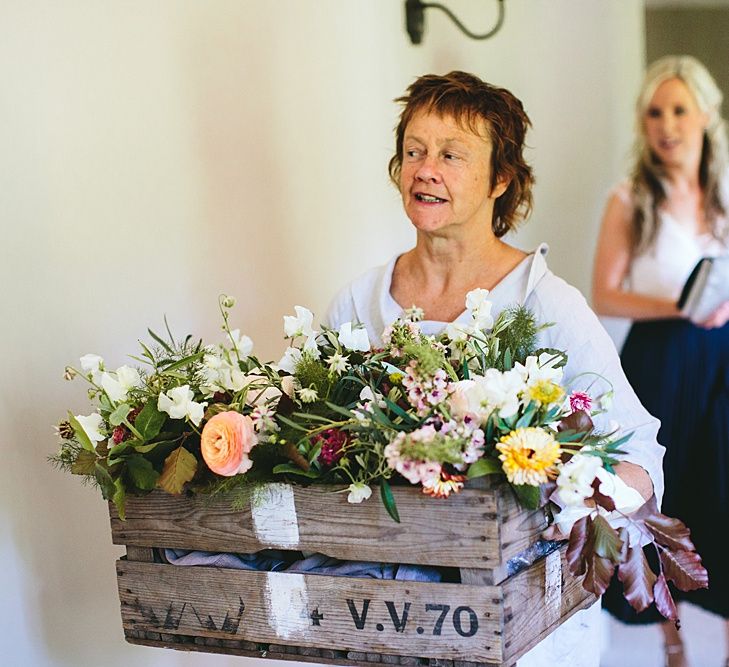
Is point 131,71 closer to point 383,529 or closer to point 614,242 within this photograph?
point 383,529

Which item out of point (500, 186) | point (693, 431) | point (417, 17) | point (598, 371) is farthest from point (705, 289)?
point (598, 371)

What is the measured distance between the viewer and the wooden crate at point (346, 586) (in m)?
1.35

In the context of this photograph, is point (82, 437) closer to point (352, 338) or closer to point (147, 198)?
point (352, 338)

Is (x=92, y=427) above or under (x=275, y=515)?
above

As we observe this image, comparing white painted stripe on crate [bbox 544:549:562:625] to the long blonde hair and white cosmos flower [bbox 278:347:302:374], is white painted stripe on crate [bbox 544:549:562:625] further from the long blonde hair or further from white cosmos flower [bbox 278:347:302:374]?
the long blonde hair

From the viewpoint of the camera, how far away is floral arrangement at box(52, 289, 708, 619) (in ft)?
4.36

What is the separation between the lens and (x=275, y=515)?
4.78 ft

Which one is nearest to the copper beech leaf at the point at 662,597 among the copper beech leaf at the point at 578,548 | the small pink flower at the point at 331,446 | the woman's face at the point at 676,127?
the copper beech leaf at the point at 578,548

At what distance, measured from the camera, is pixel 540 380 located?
1.38 m

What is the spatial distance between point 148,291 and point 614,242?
5.39ft

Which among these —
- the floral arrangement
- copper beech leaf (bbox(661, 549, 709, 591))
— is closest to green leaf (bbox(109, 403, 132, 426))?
the floral arrangement

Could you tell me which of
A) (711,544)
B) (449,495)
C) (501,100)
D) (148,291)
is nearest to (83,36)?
(148,291)

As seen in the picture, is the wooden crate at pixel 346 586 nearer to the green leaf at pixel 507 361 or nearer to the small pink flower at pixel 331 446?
the small pink flower at pixel 331 446

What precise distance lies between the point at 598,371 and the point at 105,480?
30.8 inches
